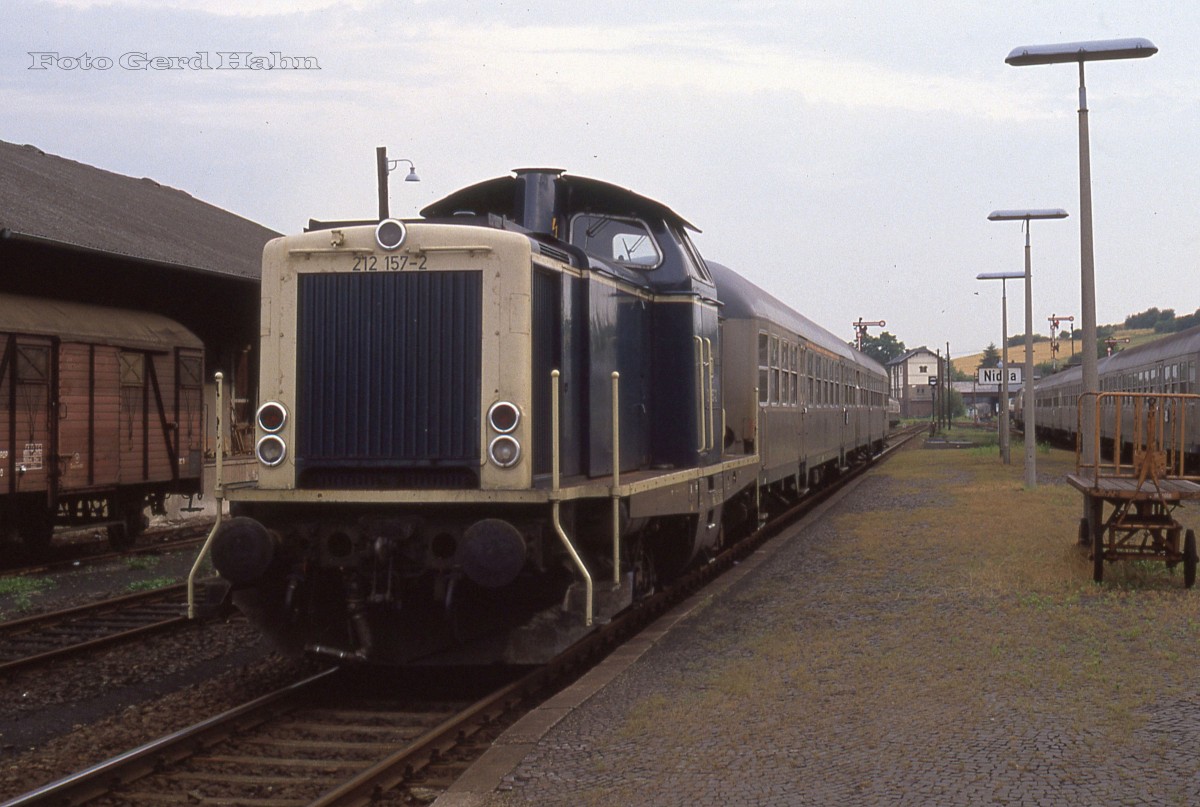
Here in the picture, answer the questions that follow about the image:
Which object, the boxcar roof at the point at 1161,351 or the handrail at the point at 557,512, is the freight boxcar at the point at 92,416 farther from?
the boxcar roof at the point at 1161,351

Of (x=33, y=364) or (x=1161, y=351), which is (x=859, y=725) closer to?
(x=33, y=364)

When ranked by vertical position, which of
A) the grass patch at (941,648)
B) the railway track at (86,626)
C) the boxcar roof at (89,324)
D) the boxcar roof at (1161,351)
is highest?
the boxcar roof at (1161,351)

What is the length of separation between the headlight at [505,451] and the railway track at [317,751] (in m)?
1.34

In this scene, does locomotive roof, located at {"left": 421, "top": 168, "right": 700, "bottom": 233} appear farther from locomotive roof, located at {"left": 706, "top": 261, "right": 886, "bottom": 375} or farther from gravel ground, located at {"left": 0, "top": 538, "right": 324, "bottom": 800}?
gravel ground, located at {"left": 0, "top": 538, "right": 324, "bottom": 800}

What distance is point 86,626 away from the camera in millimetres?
9578

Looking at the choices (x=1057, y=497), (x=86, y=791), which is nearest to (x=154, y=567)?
(x=86, y=791)

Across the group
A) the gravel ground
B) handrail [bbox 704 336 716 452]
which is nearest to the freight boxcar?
the gravel ground

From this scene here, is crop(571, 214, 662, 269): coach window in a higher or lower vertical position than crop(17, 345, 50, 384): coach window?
higher

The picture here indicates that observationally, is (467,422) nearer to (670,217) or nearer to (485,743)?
(485,743)

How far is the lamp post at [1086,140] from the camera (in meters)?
13.7

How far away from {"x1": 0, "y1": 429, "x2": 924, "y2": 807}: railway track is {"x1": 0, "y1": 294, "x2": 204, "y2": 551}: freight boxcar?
8.22m

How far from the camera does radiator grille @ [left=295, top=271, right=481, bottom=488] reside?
7059 millimetres

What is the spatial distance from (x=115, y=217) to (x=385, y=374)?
48.4ft

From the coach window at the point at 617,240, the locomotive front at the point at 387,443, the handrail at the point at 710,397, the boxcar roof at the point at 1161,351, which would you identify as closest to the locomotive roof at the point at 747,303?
the handrail at the point at 710,397
